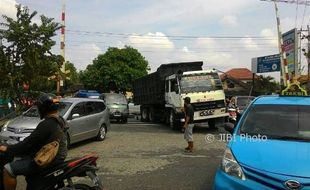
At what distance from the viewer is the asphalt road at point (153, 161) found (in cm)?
966

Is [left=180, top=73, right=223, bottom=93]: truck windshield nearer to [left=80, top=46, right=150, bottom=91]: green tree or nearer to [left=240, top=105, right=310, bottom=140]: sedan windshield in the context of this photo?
[left=240, top=105, right=310, bottom=140]: sedan windshield

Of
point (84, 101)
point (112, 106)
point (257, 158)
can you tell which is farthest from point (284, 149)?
point (112, 106)

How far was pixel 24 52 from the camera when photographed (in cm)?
1816

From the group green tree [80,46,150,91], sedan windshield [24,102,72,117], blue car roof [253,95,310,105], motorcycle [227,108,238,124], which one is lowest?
motorcycle [227,108,238,124]

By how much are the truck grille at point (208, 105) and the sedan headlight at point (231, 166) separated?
1374 centimetres

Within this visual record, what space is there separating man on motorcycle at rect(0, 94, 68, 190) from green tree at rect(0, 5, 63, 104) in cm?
1260

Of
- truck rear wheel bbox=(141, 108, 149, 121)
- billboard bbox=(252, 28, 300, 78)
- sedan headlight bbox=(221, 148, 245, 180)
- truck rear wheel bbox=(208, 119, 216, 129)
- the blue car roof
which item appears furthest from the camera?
billboard bbox=(252, 28, 300, 78)

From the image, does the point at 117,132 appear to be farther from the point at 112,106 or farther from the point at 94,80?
the point at 94,80

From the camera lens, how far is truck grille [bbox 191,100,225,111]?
20328mm

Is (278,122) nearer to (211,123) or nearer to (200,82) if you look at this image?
(200,82)

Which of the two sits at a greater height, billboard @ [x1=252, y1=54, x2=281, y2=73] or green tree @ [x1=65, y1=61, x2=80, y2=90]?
billboard @ [x1=252, y1=54, x2=281, y2=73]

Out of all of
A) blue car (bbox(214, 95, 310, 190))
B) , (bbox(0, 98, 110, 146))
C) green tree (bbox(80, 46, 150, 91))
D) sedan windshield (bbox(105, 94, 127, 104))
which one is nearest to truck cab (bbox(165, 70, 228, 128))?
, (bbox(0, 98, 110, 146))

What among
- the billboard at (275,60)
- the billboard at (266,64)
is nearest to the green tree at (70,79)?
the billboard at (275,60)

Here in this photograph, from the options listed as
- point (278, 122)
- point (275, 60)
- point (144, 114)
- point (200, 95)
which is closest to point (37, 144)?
point (278, 122)
